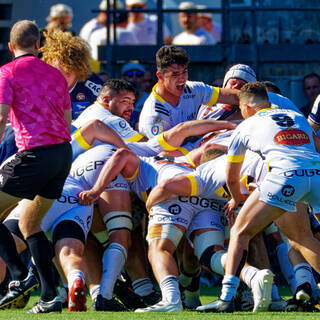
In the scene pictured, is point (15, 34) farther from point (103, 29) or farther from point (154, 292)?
point (103, 29)

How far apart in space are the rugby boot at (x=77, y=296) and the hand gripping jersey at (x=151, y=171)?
131 centimetres

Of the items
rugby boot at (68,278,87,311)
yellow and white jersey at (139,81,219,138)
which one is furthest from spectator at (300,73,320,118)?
rugby boot at (68,278,87,311)

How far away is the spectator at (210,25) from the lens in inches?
468

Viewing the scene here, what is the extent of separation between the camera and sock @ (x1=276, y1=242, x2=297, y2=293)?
8.12m

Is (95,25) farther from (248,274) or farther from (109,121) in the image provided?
(248,274)

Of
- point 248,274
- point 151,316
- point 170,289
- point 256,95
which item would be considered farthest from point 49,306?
point 256,95

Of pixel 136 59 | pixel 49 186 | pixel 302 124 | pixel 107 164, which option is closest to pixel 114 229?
pixel 107 164

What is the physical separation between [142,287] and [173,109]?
1.80 meters

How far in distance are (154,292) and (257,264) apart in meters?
0.93

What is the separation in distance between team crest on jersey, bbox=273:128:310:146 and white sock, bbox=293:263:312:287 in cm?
126

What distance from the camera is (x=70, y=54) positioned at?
8.56 meters

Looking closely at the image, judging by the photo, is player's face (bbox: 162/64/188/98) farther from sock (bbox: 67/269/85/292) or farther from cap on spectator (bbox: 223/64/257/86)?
sock (bbox: 67/269/85/292)

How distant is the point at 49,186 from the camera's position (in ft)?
22.5

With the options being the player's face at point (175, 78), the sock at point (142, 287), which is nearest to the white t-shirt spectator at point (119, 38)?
the player's face at point (175, 78)
